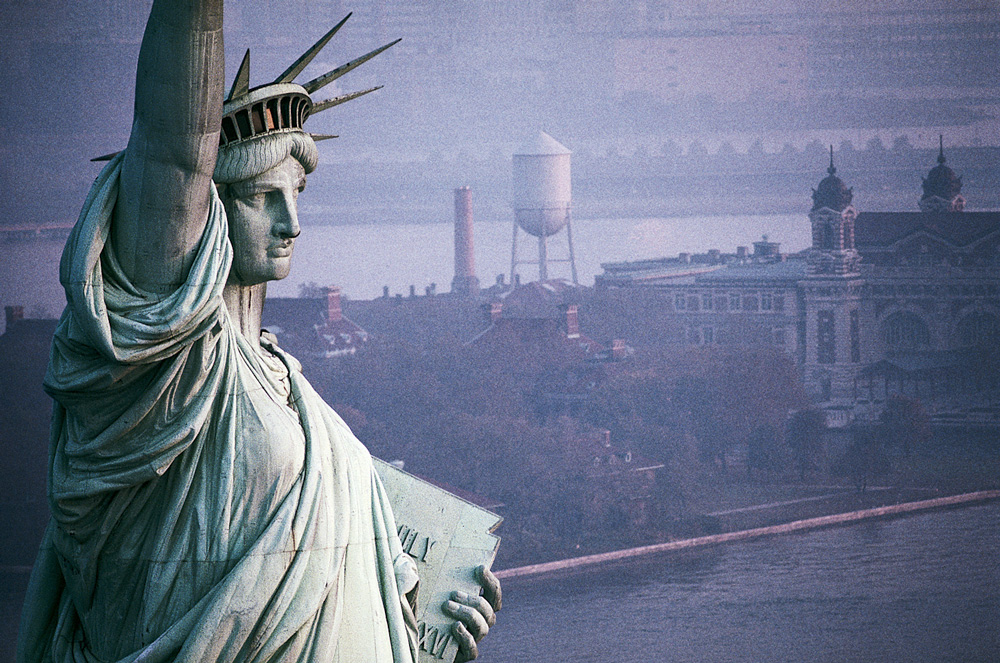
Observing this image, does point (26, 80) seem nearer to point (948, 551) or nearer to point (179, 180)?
point (948, 551)

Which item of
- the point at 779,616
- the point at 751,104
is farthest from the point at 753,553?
the point at 751,104

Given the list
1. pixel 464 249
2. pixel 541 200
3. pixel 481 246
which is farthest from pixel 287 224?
pixel 541 200

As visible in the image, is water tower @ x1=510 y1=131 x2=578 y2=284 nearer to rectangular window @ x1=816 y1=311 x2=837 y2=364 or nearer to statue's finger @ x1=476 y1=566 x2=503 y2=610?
rectangular window @ x1=816 y1=311 x2=837 y2=364

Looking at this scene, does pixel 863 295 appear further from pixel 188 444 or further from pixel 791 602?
pixel 188 444

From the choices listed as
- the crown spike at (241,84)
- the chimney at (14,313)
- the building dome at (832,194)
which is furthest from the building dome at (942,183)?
the crown spike at (241,84)

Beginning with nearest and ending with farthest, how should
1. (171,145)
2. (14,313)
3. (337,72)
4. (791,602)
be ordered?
(171,145), (337,72), (14,313), (791,602)

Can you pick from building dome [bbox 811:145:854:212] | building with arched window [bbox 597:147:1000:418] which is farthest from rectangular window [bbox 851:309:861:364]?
building dome [bbox 811:145:854:212]

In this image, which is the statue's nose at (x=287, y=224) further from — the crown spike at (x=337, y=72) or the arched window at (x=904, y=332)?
the arched window at (x=904, y=332)
